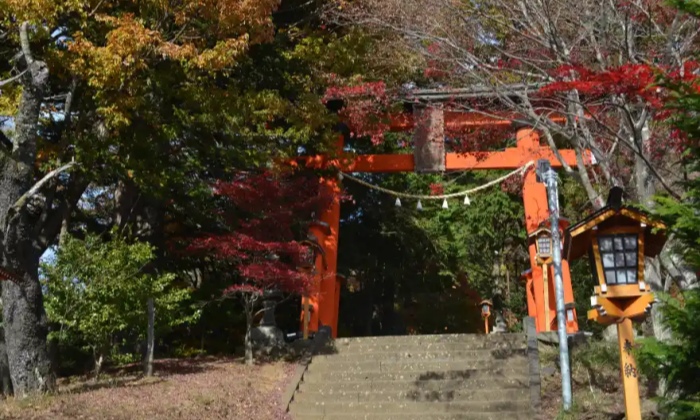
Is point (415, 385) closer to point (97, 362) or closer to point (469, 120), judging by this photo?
point (97, 362)

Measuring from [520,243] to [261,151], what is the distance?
10.8m

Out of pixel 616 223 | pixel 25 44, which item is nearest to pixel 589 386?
pixel 616 223

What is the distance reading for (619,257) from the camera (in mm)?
7438

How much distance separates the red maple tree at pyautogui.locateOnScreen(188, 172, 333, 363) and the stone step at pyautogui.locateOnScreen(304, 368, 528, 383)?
5.81ft

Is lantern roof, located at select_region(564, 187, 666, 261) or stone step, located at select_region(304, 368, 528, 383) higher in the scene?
lantern roof, located at select_region(564, 187, 666, 261)

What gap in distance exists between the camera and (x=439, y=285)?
2292cm

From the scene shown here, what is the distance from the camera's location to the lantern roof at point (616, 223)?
7305mm

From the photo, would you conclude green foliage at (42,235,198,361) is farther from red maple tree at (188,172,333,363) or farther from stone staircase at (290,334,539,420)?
stone staircase at (290,334,539,420)

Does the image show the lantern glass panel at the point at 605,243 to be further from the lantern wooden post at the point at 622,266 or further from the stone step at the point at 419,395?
the stone step at the point at 419,395

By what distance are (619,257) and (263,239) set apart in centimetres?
774

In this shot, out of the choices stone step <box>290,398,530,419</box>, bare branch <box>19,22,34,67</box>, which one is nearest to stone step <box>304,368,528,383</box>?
stone step <box>290,398,530,419</box>

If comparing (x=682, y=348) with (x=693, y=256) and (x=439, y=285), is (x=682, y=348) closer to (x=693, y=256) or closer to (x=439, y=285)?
(x=693, y=256)

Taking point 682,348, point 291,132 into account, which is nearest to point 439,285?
point 291,132

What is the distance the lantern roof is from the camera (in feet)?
24.0
